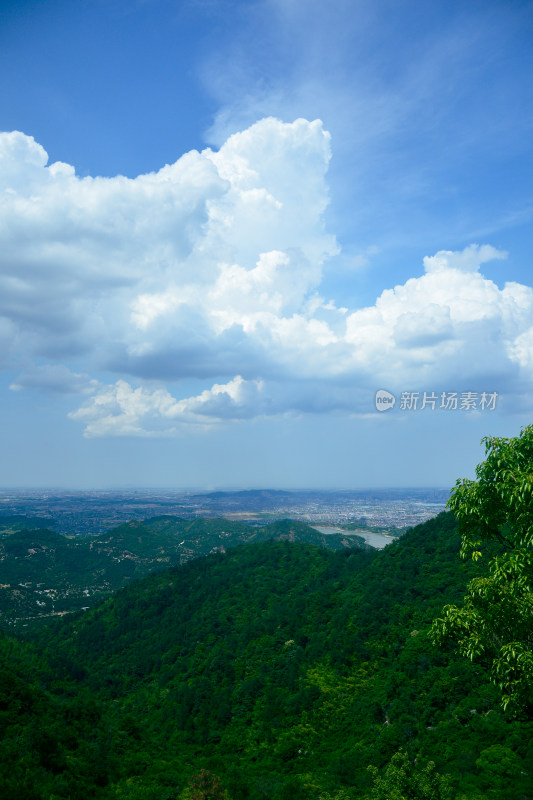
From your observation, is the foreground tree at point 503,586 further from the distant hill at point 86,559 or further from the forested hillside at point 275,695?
the distant hill at point 86,559

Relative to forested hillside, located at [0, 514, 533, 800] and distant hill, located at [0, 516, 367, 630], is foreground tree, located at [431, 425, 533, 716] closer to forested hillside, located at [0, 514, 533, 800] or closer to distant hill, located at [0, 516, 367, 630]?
forested hillside, located at [0, 514, 533, 800]

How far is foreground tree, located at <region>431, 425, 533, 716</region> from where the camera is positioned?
10.1 meters

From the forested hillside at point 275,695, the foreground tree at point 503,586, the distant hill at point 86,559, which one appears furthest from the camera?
the distant hill at point 86,559

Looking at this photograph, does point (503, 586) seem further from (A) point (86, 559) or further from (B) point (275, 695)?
(A) point (86, 559)

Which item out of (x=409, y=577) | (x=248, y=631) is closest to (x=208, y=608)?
(x=248, y=631)

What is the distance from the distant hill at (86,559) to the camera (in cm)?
11250

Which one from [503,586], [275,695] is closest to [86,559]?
[275,695]

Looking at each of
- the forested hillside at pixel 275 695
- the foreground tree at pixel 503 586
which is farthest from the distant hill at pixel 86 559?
the foreground tree at pixel 503 586

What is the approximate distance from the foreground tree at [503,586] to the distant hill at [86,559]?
116848 millimetres

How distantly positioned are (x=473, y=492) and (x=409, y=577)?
50.7m

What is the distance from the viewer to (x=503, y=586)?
36.7ft

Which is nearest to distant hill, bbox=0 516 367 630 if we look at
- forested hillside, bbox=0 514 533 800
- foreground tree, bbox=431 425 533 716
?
forested hillside, bbox=0 514 533 800

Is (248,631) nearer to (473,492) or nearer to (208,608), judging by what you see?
(208,608)

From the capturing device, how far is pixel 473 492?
443 inches
